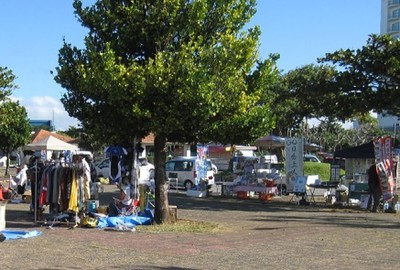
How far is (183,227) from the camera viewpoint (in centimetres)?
1394

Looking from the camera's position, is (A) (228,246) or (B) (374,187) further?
(B) (374,187)

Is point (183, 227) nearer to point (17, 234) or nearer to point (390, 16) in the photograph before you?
point (17, 234)

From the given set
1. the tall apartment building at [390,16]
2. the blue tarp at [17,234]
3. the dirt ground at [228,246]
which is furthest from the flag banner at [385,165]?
the tall apartment building at [390,16]

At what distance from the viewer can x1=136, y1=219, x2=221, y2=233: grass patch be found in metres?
13.5

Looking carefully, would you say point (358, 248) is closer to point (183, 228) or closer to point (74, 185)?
point (183, 228)

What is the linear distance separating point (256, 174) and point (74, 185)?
1231cm

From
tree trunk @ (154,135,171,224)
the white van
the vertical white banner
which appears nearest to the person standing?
the vertical white banner

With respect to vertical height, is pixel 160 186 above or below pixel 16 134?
below

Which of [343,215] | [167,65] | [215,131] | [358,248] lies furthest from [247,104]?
[343,215]

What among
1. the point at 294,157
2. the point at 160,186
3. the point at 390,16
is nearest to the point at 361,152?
the point at 294,157

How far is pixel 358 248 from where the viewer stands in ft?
36.7

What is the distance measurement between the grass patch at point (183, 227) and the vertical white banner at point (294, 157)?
954cm

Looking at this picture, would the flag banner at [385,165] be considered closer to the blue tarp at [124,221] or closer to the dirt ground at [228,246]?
the dirt ground at [228,246]

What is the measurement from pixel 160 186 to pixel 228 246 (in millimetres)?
3695
